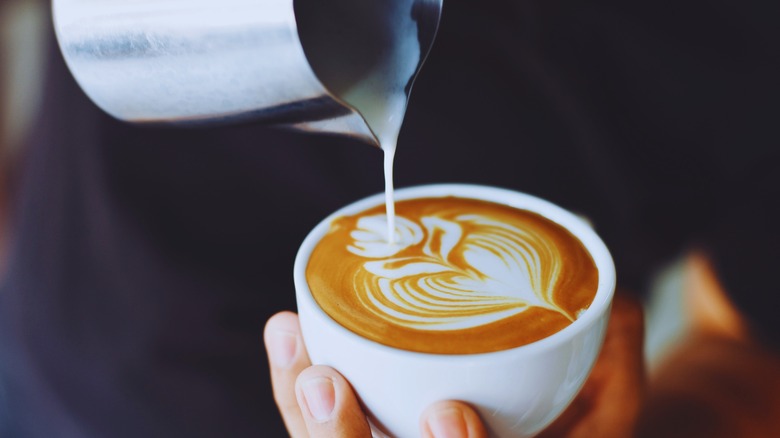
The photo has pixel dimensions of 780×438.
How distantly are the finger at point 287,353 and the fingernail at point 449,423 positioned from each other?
0.69 feet

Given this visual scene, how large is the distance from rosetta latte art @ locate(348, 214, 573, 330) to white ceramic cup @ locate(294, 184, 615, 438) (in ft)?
0.16

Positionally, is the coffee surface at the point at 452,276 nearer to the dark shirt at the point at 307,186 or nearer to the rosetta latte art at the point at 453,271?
the rosetta latte art at the point at 453,271

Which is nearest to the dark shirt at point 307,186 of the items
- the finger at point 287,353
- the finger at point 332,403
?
the finger at point 287,353

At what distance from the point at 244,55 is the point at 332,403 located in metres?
0.30

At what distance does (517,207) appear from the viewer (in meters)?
0.77

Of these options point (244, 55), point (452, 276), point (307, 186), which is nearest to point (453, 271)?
point (452, 276)

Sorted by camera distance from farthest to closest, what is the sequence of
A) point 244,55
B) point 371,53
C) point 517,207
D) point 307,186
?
1. point 307,186
2. point 517,207
3. point 371,53
4. point 244,55

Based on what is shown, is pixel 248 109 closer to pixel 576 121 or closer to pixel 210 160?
pixel 210 160

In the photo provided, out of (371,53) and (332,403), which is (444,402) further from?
(371,53)

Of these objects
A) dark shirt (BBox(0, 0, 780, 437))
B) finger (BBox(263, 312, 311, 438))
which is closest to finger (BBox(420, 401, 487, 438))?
finger (BBox(263, 312, 311, 438))

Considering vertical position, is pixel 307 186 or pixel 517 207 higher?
pixel 517 207

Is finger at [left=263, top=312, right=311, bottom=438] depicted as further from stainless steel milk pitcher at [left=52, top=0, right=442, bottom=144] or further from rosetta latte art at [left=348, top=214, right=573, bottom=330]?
stainless steel milk pitcher at [left=52, top=0, right=442, bottom=144]

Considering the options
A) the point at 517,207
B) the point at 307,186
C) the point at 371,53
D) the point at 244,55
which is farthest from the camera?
the point at 307,186

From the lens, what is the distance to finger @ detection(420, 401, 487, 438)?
506 millimetres
